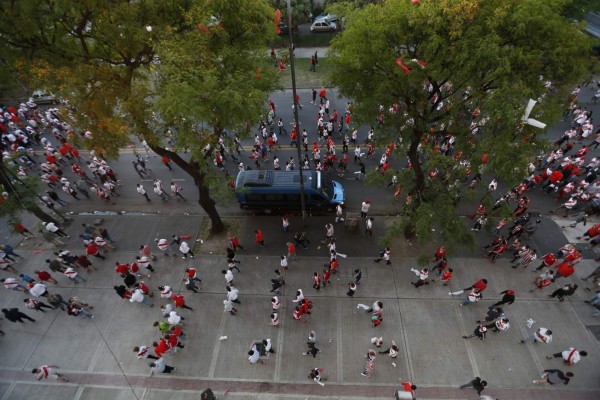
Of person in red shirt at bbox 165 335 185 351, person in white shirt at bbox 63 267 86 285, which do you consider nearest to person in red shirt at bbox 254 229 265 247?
person in red shirt at bbox 165 335 185 351

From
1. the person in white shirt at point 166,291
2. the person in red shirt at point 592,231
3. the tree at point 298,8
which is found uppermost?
the tree at point 298,8

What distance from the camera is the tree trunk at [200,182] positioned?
13.0m

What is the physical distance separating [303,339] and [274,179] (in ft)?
23.3

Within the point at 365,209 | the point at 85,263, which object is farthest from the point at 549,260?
the point at 85,263

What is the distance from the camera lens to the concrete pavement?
1118 centimetres

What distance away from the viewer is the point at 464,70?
391 inches

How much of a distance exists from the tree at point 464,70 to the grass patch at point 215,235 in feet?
26.1

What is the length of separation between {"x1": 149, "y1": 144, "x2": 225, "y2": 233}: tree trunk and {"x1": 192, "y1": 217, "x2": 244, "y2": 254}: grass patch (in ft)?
0.85

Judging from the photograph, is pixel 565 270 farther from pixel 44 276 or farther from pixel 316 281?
pixel 44 276

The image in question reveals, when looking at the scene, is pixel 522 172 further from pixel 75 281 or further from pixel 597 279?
pixel 75 281

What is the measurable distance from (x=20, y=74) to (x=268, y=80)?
24.7ft

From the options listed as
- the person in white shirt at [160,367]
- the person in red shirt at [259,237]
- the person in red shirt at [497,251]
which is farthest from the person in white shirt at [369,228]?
the person in white shirt at [160,367]

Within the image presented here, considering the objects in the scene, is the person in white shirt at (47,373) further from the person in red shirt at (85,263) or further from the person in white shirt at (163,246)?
the person in white shirt at (163,246)

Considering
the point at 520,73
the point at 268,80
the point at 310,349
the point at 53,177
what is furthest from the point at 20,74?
the point at 520,73
